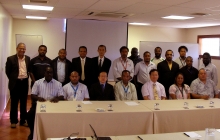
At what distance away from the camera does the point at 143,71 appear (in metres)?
5.21

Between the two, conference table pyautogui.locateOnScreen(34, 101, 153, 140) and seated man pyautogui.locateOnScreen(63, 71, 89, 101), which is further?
seated man pyautogui.locateOnScreen(63, 71, 89, 101)

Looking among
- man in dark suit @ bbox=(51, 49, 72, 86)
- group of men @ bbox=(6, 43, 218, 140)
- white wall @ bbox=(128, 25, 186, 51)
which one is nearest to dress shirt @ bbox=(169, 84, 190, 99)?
group of men @ bbox=(6, 43, 218, 140)

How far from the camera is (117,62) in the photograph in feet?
17.0

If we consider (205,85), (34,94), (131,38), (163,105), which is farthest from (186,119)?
(131,38)

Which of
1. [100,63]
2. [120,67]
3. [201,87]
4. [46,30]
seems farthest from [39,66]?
[46,30]

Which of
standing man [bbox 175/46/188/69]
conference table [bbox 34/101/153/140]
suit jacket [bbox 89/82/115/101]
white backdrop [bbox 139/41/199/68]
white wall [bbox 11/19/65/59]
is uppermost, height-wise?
white wall [bbox 11/19/65/59]

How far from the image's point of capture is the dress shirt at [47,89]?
4.20 metres

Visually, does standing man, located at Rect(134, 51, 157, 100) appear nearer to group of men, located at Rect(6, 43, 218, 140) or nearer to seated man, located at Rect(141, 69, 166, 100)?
group of men, located at Rect(6, 43, 218, 140)

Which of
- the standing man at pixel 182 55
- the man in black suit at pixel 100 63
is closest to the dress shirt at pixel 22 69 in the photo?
the man in black suit at pixel 100 63

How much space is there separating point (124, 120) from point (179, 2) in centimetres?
193

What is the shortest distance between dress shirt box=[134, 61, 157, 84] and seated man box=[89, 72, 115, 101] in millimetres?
988

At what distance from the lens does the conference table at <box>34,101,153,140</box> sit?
325 centimetres

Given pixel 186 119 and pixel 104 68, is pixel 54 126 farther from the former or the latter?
pixel 104 68

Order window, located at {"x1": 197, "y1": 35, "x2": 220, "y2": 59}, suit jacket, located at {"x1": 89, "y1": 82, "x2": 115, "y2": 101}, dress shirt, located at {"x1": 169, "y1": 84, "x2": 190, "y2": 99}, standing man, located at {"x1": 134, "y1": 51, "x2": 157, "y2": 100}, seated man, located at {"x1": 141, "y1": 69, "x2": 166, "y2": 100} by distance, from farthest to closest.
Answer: window, located at {"x1": 197, "y1": 35, "x2": 220, "y2": 59} → standing man, located at {"x1": 134, "y1": 51, "x2": 157, "y2": 100} → dress shirt, located at {"x1": 169, "y1": 84, "x2": 190, "y2": 99} → seated man, located at {"x1": 141, "y1": 69, "x2": 166, "y2": 100} → suit jacket, located at {"x1": 89, "y1": 82, "x2": 115, "y2": 101}
